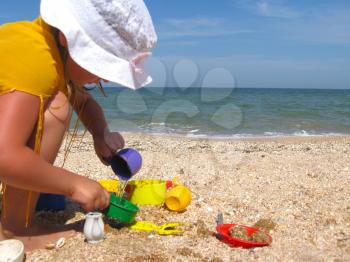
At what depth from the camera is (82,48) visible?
1.47m

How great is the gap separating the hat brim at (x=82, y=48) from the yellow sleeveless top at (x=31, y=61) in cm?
10

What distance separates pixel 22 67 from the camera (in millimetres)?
1430

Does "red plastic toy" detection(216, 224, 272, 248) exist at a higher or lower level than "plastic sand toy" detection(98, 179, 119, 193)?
lower

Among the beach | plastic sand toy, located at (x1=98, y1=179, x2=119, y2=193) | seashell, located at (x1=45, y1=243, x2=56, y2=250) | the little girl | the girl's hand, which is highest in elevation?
the little girl

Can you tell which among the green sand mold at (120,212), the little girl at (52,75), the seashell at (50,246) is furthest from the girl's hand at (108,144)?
the seashell at (50,246)

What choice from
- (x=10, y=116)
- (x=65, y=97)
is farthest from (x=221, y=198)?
(x=10, y=116)

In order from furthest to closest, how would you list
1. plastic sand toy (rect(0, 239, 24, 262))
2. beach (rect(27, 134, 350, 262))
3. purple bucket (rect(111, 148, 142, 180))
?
purple bucket (rect(111, 148, 142, 180)) < beach (rect(27, 134, 350, 262)) < plastic sand toy (rect(0, 239, 24, 262))

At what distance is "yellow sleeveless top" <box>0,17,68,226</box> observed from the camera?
1422mm

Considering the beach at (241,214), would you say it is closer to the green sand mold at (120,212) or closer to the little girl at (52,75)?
the green sand mold at (120,212)

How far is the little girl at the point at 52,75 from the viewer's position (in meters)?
1.41

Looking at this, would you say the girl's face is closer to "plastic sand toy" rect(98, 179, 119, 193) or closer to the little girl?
the little girl

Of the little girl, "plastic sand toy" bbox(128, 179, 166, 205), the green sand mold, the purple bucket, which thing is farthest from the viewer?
"plastic sand toy" bbox(128, 179, 166, 205)

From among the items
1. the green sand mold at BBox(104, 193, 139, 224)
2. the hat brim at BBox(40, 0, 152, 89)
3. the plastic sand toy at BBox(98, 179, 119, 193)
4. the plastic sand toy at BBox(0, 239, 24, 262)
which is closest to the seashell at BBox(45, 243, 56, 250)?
the plastic sand toy at BBox(0, 239, 24, 262)

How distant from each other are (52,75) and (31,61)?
0.31 feet
